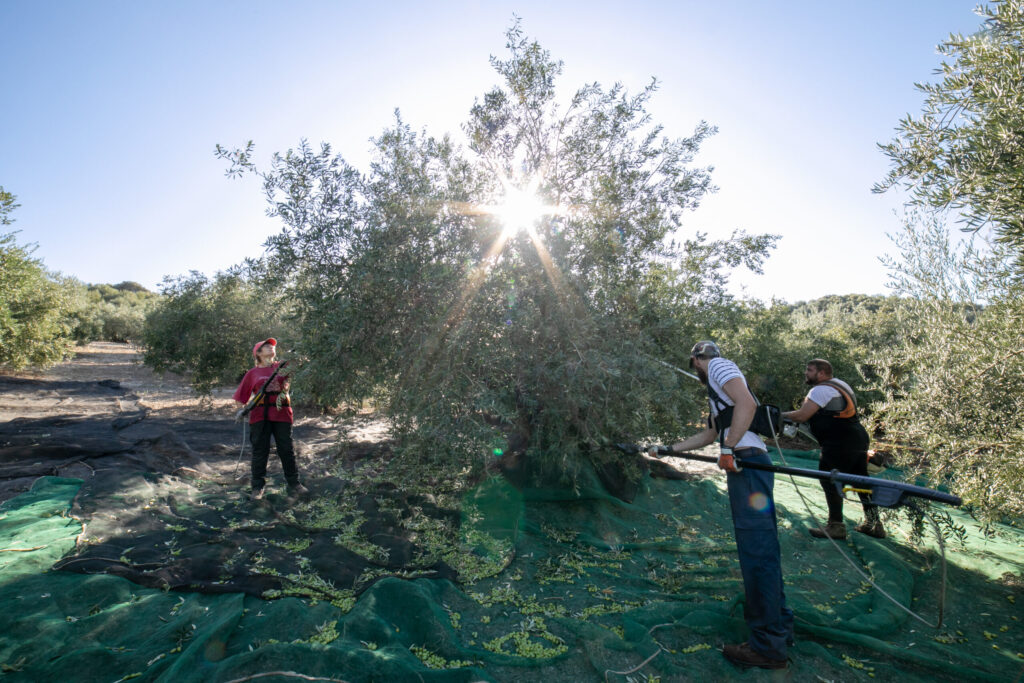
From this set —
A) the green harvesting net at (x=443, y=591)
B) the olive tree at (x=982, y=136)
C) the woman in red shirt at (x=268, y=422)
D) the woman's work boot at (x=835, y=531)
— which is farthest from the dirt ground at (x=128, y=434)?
the olive tree at (x=982, y=136)

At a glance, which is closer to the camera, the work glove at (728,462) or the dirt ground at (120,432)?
the work glove at (728,462)

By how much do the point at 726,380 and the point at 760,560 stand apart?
4.17 ft

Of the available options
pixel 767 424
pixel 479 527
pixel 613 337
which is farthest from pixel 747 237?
pixel 479 527

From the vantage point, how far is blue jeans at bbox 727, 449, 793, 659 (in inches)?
127

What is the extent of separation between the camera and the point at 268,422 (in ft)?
20.5

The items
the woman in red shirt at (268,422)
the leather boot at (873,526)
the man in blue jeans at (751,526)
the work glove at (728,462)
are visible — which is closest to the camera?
the man in blue jeans at (751,526)

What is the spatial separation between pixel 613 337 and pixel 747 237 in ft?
9.50

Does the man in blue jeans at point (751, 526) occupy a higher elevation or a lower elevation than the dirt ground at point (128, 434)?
higher

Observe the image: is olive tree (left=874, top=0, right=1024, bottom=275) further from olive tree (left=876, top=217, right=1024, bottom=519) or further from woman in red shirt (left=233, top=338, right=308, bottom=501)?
woman in red shirt (left=233, top=338, right=308, bottom=501)

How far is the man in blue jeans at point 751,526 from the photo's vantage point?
10.5ft

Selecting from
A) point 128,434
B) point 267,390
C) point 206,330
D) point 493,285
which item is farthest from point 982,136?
point 206,330

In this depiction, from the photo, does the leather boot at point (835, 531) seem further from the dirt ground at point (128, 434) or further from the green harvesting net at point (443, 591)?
the dirt ground at point (128, 434)

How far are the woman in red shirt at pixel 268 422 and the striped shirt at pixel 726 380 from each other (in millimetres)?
5096

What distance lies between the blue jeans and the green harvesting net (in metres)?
0.21
